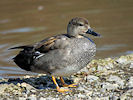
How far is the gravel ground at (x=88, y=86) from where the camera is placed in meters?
5.89

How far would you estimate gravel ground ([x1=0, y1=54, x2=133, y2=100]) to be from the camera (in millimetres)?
5887

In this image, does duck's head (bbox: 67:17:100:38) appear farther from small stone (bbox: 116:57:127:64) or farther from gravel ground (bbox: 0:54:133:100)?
small stone (bbox: 116:57:127:64)

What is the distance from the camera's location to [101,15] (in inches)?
497

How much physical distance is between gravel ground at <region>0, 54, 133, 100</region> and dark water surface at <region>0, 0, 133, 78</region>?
1887 millimetres

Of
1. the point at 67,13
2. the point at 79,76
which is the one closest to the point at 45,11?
the point at 67,13

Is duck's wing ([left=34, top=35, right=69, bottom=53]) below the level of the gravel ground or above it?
above

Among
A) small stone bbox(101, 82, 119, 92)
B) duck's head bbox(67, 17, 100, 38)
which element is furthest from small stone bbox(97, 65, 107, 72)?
duck's head bbox(67, 17, 100, 38)

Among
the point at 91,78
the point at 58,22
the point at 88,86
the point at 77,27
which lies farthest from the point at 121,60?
the point at 58,22

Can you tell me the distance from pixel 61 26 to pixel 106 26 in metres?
1.54

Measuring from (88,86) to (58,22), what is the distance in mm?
6132

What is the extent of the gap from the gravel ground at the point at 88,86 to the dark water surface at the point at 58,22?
1.89 metres

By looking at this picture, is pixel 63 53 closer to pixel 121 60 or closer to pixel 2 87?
pixel 2 87

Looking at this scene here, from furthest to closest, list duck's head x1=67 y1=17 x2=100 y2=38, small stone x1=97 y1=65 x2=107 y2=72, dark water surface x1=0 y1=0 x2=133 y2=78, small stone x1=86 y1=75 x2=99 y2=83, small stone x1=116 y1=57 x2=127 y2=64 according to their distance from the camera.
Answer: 1. dark water surface x1=0 y1=0 x2=133 y2=78
2. small stone x1=116 y1=57 x2=127 y2=64
3. small stone x1=97 y1=65 x2=107 y2=72
4. small stone x1=86 y1=75 x2=99 y2=83
5. duck's head x1=67 y1=17 x2=100 y2=38

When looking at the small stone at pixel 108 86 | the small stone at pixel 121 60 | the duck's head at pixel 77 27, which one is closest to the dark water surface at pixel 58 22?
the small stone at pixel 121 60
